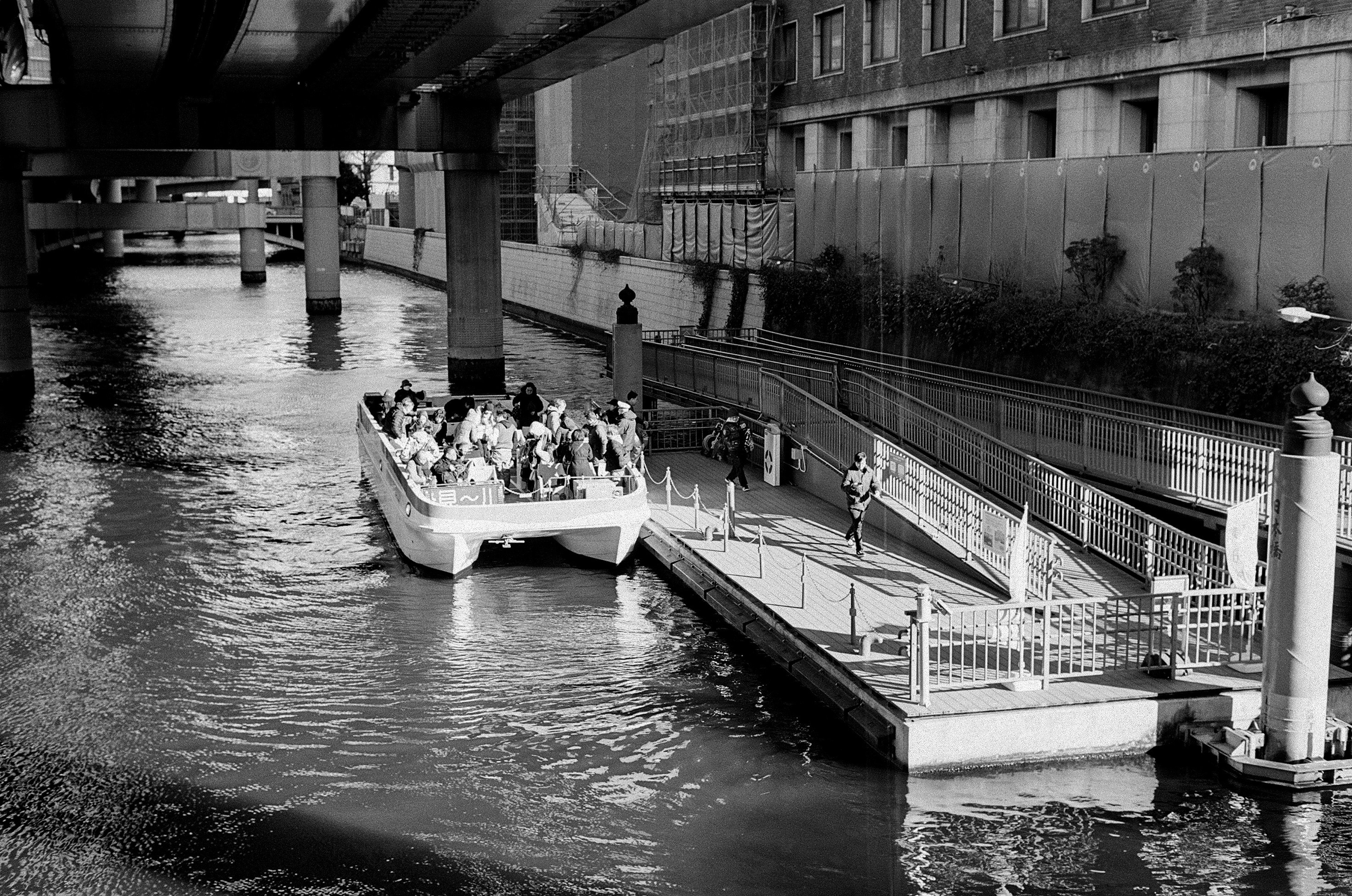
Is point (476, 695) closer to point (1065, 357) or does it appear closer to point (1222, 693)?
point (1222, 693)

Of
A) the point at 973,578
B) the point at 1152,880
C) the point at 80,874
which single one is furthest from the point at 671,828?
the point at 973,578

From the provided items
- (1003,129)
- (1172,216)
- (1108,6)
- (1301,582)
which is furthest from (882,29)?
(1301,582)

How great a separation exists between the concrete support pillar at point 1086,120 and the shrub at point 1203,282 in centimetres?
889

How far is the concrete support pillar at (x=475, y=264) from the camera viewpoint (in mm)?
49188

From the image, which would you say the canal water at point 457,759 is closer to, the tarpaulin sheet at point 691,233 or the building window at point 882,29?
the building window at point 882,29

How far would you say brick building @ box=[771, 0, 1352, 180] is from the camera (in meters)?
29.9

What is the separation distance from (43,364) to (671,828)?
149 feet

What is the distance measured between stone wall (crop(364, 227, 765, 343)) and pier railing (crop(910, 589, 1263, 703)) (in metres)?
28.8

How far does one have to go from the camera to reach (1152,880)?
13.1 metres

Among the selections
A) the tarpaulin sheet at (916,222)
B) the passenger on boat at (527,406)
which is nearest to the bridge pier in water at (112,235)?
the tarpaulin sheet at (916,222)

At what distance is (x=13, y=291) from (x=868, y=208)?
2531cm

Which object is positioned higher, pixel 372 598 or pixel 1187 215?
pixel 1187 215

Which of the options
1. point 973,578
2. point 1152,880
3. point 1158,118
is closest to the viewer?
point 1152,880

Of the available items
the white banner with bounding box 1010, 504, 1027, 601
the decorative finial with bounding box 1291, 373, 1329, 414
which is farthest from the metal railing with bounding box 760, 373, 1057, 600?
the decorative finial with bounding box 1291, 373, 1329, 414
